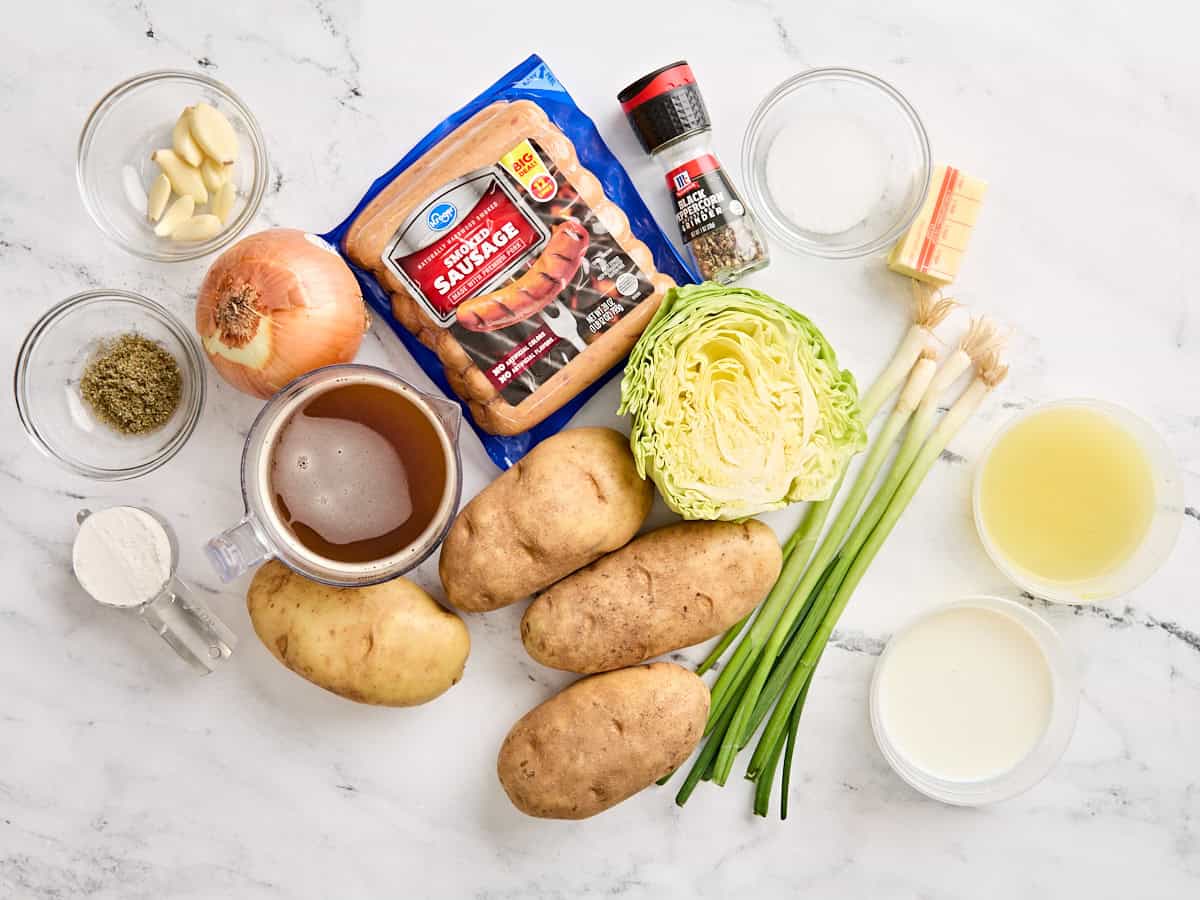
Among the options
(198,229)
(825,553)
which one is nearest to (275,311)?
(198,229)

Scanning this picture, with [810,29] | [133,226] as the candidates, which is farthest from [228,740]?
[810,29]

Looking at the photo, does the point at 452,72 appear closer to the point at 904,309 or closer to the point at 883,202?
the point at 883,202

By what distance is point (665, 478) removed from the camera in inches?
50.6

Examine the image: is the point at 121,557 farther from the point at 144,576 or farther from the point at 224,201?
the point at 224,201

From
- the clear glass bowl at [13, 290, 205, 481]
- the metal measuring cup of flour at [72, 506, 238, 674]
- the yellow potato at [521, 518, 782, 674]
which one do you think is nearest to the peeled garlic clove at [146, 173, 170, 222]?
the clear glass bowl at [13, 290, 205, 481]

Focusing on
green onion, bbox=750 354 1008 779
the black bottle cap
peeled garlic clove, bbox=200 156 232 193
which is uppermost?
peeled garlic clove, bbox=200 156 232 193

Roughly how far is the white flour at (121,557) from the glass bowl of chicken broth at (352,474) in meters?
0.23

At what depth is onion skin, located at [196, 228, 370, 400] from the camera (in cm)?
124

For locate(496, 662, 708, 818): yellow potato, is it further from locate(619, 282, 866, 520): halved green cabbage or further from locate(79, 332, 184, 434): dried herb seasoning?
locate(79, 332, 184, 434): dried herb seasoning

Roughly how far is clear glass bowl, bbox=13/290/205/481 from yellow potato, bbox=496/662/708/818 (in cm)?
71

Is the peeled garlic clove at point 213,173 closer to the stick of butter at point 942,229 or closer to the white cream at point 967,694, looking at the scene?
the stick of butter at point 942,229

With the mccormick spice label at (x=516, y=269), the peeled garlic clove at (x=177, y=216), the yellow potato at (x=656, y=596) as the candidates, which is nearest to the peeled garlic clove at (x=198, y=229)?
the peeled garlic clove at (x=177, y=216)

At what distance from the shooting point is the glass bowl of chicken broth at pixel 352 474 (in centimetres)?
127

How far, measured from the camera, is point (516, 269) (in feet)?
4.39
